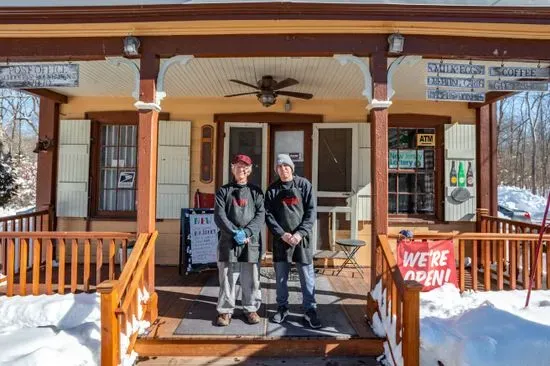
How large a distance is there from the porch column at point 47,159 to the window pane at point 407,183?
16.8 feet

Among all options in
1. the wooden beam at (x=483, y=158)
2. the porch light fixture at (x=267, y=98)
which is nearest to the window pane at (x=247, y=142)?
the porch light fixture at (x=267, y=98)

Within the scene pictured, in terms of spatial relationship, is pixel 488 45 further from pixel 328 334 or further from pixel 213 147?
pixel 213 147

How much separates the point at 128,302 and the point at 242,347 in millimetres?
963

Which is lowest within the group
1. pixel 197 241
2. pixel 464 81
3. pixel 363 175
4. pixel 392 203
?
pixel 197 241

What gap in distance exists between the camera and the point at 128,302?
3.02m

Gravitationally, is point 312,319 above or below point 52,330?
above

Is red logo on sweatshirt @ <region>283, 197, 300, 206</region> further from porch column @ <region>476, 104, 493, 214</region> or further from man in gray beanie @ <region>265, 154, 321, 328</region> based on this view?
porch column @ <region>476, 104, 493, 214</region>

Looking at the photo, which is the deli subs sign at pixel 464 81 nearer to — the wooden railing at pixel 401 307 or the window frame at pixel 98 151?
the wooden railing at pixel 401 307

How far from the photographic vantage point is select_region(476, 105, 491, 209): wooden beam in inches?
232

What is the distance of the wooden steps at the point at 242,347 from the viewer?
A: 128 inches

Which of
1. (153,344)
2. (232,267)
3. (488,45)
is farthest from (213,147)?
(488,45)

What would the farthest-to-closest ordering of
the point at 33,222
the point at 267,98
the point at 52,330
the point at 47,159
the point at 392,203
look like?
the point at 392,203
the point at 47,159
the point at 33,222
the point at 267,98
the point at 52,330

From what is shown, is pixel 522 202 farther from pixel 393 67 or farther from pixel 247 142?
pixel 393 67

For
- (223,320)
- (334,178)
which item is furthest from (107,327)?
(334,178)
